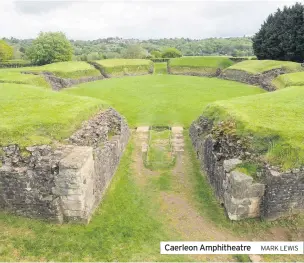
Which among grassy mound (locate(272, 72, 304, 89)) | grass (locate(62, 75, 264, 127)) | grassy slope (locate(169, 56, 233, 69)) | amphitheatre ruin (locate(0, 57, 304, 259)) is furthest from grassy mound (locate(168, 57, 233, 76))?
amphitheatre ruin (locate(0, 57, 304, 259))

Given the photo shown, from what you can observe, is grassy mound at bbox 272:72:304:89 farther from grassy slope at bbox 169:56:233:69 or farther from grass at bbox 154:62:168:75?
grass at bbox 154:62:168:75

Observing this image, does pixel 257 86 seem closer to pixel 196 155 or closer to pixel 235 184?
pixel 196 155

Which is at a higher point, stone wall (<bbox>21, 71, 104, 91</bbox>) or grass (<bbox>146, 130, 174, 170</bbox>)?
stone wall (<bbox>21, 71, 104, 91</bbox>)

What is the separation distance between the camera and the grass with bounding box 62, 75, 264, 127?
19094mm

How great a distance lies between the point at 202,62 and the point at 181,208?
3390cm

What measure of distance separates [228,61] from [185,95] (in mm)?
19907

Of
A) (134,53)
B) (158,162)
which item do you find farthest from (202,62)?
(158,162)

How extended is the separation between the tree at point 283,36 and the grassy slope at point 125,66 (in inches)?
576

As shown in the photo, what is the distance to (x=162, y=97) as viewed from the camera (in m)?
24.5

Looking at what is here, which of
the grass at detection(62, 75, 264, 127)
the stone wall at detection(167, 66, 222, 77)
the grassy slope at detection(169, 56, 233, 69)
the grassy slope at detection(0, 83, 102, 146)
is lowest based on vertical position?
the grass at detection(62, 75, 264, 127)

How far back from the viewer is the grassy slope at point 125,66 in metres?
40.6

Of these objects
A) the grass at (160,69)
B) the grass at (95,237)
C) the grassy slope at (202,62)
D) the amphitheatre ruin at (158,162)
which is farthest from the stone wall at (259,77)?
the grass at (95,237)

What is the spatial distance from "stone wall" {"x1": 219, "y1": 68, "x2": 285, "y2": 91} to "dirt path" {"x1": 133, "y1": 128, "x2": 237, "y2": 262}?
56.3ft
